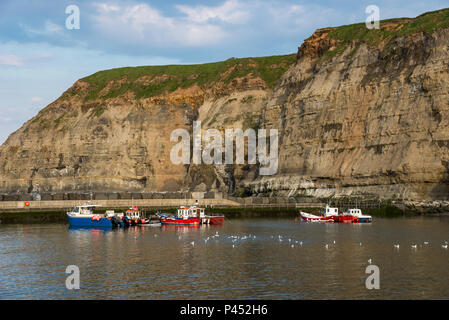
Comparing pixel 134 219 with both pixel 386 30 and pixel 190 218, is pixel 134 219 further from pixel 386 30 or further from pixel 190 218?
pixel 386 30

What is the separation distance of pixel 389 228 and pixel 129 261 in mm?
32402

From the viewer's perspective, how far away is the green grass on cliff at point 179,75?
137125 millimetres

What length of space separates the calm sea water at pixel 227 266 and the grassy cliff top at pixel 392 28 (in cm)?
5364

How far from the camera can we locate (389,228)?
6134 cm

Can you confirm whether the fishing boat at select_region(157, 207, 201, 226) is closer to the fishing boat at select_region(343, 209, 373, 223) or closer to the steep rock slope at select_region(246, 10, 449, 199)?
the fishing boat at select_region(343, 209, 373, 223)

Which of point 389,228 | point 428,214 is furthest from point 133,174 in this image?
point 389,228

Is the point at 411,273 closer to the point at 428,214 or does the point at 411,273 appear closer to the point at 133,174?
the point at 428,214

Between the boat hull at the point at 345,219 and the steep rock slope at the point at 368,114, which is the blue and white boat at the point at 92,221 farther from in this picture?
the steep rock slope at the point at 368,114

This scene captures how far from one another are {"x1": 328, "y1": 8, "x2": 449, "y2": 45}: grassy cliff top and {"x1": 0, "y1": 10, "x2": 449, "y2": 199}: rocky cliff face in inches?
12.8

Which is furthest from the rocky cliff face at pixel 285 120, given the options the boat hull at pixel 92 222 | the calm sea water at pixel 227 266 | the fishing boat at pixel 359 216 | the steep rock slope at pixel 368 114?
the boat hull at pixel 92 222

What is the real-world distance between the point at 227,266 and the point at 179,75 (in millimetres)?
116126

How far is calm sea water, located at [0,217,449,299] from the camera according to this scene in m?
27.6

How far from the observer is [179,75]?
148 m

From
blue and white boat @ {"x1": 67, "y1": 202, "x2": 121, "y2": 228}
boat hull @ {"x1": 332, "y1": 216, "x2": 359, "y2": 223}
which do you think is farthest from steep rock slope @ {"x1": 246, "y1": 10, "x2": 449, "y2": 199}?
blue and white boat @ {"x1": 67, "y1": 202, "x2": 121, "y2": 228}
